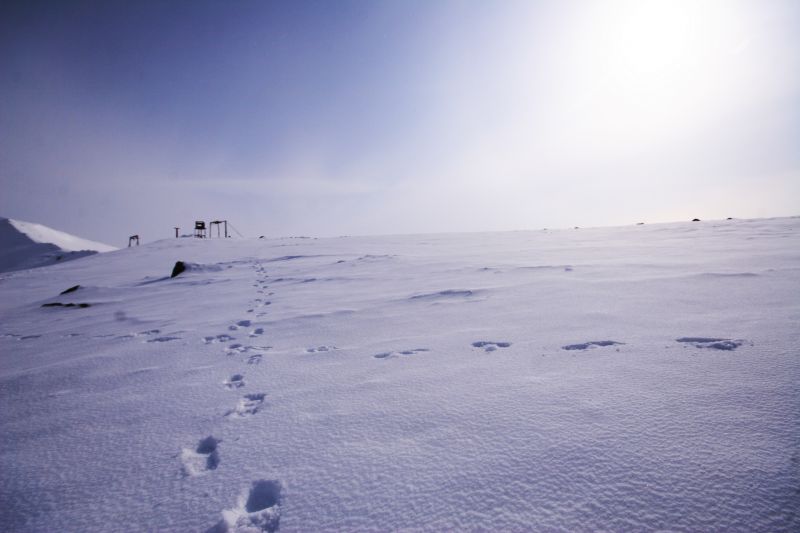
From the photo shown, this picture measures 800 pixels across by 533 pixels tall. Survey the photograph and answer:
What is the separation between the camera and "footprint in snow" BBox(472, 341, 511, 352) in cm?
280

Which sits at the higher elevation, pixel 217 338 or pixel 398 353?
pixel 398 353

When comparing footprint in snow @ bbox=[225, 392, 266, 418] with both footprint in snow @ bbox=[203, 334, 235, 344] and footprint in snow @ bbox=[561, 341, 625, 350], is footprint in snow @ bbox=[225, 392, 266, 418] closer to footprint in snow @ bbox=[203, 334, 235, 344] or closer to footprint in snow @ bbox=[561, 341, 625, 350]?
footprint in snow @ bbox=[203, 334, 235, 344]

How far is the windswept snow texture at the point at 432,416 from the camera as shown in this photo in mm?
1227

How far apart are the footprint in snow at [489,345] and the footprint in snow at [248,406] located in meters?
1.58

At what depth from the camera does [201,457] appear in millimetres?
1727

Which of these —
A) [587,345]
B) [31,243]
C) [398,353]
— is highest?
[31,243]

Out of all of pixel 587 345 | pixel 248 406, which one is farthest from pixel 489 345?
pixel 248 406

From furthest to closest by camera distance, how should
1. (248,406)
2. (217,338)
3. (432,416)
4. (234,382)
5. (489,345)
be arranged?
(217,338) → (489,345) → (234,382) → (248,406) → (432,416)

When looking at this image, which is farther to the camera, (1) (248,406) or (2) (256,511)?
(1) (248,406)

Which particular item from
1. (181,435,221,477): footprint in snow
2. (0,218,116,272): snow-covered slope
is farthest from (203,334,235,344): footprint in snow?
(0,218,116,272): snow-covered slope

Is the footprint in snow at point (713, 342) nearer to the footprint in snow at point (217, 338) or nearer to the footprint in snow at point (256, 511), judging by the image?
the footprint in snow at point (256, 511)

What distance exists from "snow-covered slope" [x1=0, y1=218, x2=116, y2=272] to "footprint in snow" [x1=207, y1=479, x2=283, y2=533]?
4232 centimetres

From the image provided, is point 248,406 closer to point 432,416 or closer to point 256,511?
point 256,511

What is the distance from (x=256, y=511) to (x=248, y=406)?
0.93 m
